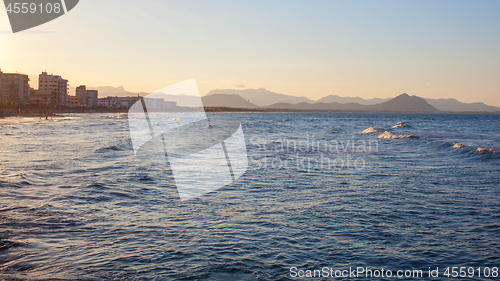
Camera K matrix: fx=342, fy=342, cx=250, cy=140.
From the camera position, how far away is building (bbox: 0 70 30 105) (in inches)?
4749

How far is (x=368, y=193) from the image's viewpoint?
1060 cm

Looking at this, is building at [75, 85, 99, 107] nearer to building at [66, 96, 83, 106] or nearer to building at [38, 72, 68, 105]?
building at [66, 96, 83, 106]

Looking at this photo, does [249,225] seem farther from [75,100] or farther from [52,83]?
[75,100]

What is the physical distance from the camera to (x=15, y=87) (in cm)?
12662

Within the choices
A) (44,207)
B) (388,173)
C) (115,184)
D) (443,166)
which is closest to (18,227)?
(44,207)

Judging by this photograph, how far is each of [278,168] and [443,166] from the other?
783cm

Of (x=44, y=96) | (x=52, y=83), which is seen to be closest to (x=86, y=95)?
(x=52, y=83)

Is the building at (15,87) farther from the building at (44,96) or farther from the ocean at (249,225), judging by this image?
the ocean at (249,225)

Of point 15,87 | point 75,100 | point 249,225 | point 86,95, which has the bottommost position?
point 249,225

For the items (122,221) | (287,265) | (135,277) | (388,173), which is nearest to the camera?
(135,277)

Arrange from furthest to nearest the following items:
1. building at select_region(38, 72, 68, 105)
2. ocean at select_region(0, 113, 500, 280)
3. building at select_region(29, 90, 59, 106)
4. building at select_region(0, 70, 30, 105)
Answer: building at select_region(38, 72, 68, 105) → building at select_region(29, 90, 59, 106) → building at select_region(0, 70, 30, 105) → ocean at select_region(0, 113, 500, 280)

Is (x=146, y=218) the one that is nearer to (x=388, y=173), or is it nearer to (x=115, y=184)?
(x=115, y=184)

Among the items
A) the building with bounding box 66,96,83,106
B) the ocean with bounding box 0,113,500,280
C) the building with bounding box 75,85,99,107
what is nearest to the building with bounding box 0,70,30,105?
the building with bounding box 66,96,83,106

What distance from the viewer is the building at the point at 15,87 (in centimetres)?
12062
